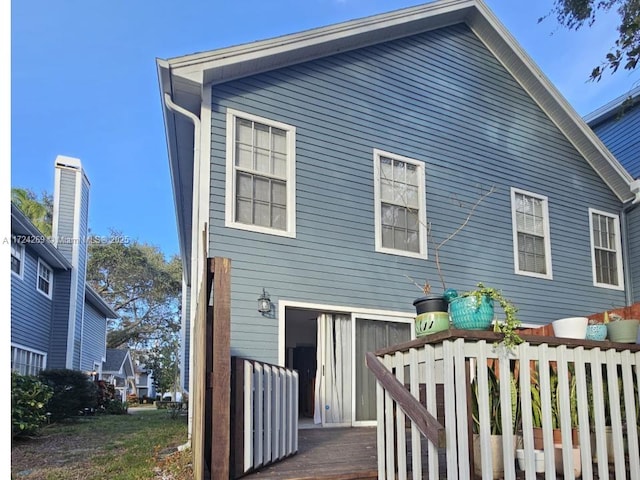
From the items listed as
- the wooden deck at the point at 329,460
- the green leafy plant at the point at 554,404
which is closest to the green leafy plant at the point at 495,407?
the green leafy plant at the point at 554,404

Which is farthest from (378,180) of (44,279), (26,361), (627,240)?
(44,279)

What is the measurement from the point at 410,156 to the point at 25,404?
658cm

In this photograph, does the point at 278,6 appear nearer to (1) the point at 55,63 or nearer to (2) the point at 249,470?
(1) the point at 55,63

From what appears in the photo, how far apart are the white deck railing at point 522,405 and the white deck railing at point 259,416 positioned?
0.95m

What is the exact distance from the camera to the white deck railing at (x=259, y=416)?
13.0ft

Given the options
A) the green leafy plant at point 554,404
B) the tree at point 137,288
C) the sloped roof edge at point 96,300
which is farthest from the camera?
the tree at point 137,288

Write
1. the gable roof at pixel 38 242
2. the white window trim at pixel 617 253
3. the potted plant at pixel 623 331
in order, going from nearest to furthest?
the potted plant at pixel 623 331 < the white window trim at pixel 617 253 < the gable roof at pixel 38 242

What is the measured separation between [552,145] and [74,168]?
502 inches

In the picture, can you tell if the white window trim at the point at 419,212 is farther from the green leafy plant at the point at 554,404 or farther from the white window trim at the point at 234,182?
the green leafy plant at the point at 554,404

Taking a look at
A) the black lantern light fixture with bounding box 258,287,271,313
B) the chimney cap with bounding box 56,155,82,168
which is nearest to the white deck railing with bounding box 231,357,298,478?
the black lantern light fixture with bounding box 258,287,271,313

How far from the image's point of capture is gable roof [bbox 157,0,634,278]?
688 centimetres

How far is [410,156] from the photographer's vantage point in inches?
337

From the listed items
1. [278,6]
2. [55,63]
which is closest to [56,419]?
[278,6]

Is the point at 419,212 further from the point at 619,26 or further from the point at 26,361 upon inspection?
the point at 26,361
